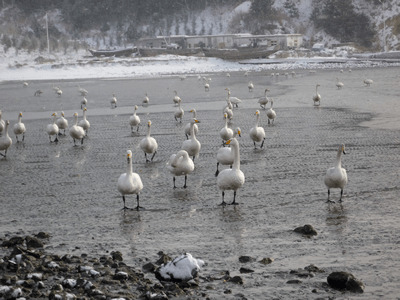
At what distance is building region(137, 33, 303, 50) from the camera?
90.8m

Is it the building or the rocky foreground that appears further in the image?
the building

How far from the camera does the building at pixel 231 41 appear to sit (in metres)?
90.8

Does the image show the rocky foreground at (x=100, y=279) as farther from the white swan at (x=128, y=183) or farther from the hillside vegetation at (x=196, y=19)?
the hillside vegetation at (x=196, y=19)

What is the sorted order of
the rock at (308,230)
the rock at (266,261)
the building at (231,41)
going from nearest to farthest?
the rock at (266,261)
the rock at (308,230)
the building at (231,41)

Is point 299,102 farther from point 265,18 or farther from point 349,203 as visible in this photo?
point 265,18

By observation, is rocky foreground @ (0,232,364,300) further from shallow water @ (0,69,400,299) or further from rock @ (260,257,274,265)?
shallow water @ (0,69,400,299)

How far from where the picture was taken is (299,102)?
26719mm

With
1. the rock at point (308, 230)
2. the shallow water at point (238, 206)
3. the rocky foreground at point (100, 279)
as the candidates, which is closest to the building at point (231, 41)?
the shallow water at point (238, 206)

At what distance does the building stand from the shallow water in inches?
2837

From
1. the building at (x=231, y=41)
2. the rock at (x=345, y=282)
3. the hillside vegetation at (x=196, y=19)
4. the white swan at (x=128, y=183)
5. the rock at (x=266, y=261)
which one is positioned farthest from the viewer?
the hillside vegetation at (x=196, y=19)

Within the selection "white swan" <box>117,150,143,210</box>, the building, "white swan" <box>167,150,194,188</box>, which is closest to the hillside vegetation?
the building

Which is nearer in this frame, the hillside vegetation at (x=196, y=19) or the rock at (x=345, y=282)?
the rock at (x=345, y=282)

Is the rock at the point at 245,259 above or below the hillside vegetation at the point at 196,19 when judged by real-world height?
below

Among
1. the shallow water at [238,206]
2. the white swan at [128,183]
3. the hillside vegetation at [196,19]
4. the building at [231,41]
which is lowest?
the shallow water at [238,206]
